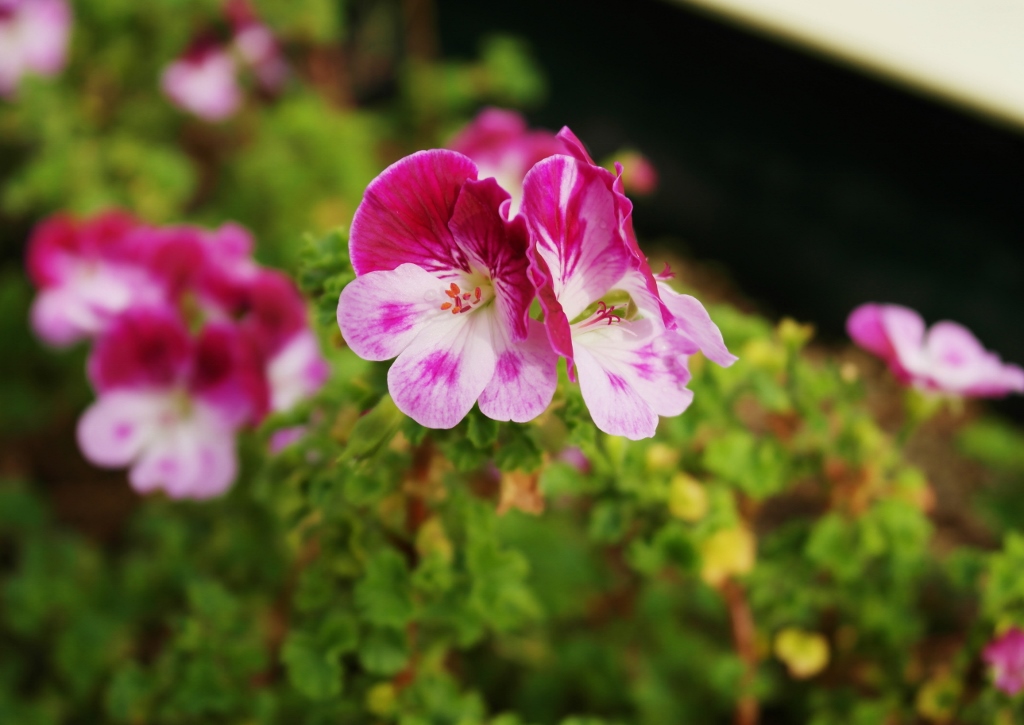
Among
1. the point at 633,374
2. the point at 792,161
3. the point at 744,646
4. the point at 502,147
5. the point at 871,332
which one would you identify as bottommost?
the point at 744,646

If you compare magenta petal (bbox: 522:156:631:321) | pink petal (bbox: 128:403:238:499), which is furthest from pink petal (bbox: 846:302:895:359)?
pink petal (bbox: 128:403:238:499)

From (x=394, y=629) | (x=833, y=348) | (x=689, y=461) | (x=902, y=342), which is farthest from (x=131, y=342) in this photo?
(x=833, y=348)

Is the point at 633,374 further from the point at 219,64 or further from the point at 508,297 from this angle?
the point at 219,64

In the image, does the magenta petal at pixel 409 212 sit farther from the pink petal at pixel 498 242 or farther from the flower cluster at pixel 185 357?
the flower cluster at pixel 185 357

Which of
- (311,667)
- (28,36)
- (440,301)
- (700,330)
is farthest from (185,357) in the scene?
(28,36)

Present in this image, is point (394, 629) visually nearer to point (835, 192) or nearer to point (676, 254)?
point (835, 192)

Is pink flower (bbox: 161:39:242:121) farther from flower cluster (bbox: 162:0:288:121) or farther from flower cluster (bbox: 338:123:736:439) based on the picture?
flower cluster (bbox: 338:123:736:439)
